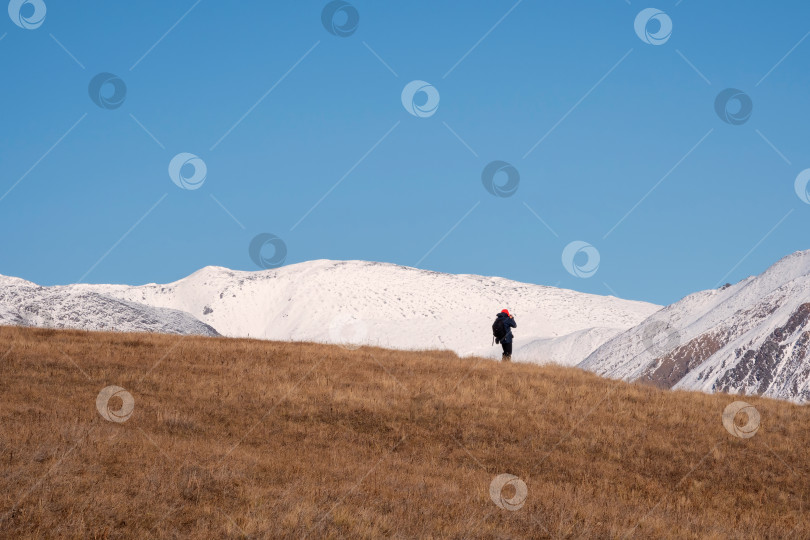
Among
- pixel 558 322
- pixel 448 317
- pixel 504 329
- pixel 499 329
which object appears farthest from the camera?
pixel 448 317

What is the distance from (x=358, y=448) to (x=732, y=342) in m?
127

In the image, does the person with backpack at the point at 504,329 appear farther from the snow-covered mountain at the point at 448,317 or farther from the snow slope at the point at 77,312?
the snow-covered mountain at the point at 448,317

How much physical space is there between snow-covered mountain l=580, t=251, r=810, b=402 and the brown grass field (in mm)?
84981

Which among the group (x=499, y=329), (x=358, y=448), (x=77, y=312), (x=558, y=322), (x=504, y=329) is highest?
(x=558, y=322)

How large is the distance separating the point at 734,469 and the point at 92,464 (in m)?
13.0

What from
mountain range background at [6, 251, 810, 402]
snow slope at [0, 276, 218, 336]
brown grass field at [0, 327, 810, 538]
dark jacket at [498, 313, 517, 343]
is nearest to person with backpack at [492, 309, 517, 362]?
dark jacket at [498, 313, 517, 343]

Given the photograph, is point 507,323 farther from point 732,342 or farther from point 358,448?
point 732,342

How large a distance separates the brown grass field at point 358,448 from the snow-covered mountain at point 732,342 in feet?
279

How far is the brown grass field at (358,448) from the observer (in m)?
10.4

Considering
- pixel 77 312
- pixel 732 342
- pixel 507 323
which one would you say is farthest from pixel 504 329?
pixel 732 342

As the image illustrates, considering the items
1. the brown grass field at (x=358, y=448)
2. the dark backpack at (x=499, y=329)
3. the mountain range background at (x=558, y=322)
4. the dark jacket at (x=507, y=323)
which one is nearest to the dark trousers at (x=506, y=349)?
the dark jacket at (x=507, y=323)

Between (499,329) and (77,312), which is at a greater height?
(77,312)

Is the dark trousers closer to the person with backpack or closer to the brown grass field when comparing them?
the person with backpack

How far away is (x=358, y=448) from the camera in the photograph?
1680cm
